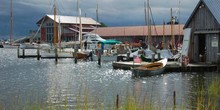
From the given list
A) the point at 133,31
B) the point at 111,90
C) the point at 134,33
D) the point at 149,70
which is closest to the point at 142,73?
the point at 149,70

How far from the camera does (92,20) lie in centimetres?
15188

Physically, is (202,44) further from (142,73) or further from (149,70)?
(142,73)

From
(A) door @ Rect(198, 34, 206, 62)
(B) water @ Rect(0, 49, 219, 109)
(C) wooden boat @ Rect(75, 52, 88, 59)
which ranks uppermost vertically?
(A) door @ Rect(198, 34, 206, 62)

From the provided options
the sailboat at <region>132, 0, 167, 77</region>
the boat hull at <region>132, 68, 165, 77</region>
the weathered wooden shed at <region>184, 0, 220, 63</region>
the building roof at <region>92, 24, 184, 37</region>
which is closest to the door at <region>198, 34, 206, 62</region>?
the weathered wooden shed at <region>184, 0, 220, 63</region>

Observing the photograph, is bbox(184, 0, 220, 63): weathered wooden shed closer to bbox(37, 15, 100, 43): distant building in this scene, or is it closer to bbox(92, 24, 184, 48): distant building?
bbox(92, 24, 184, 48): distant building

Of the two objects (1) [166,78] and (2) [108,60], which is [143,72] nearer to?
(1) [166,78]

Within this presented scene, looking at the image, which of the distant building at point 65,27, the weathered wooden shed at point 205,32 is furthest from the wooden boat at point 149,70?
the distant building at point 65,27

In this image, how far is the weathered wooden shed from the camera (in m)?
46.1

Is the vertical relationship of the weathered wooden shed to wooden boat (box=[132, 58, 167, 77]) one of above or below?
above

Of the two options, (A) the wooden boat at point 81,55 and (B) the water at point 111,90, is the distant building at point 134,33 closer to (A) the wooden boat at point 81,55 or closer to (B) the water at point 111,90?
(A) the wooden boat at point 81,55

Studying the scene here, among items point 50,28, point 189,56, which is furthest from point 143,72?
point 50,28

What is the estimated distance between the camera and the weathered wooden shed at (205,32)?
1815 inches

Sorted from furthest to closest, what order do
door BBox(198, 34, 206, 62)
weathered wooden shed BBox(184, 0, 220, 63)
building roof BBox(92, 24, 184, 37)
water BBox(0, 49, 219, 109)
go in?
building roof BBox(92, 24, 184, 37) < door BBox(198, 34, 206, 62) < weathered wooden shed BBox(184, 0, 220, 63) < water BBox(0, 49, 219, 109)

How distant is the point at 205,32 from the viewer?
47.1 m
